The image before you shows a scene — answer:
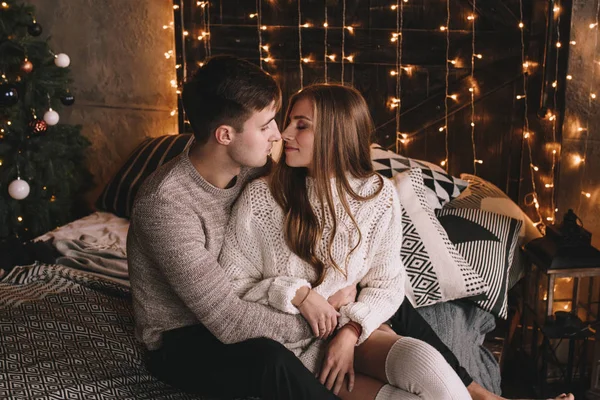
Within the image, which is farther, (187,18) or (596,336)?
(187,18)

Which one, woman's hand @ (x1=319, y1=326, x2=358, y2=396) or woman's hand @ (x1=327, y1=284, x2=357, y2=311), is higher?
woman's hand @ (x1=327, y1=284, x2=357, y2=311)

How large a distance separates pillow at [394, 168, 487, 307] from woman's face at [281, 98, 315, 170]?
61 centimetres

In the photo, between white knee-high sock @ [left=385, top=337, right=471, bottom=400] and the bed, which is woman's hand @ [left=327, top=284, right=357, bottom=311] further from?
the bed

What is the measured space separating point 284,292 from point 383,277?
12.0 inches

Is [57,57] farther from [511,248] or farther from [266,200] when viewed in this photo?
[511,248]

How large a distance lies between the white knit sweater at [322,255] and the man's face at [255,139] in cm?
10

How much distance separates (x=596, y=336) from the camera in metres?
2.53

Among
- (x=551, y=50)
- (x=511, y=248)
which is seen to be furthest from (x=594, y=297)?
(x=551, y=50)

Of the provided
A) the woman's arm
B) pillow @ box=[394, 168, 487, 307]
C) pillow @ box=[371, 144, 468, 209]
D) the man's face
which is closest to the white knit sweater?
the woman's arm

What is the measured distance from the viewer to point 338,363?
5.44 ft

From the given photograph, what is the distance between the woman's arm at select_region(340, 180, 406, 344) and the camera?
175 cm

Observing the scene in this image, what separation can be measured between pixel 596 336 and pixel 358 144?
4.39ft

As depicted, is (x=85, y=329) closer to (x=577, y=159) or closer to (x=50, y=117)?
(x=50, y=117)

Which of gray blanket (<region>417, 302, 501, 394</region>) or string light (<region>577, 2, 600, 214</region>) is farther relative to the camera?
string light (<region>577, 2, 600, 214</region>)
